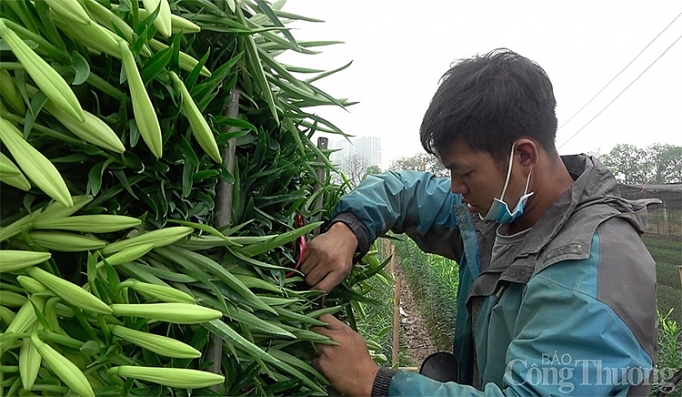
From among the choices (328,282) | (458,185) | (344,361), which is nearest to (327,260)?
(328,282)

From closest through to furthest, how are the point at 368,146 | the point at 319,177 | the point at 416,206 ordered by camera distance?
the point at 319,177 → the point at 416,206 → the point at 368,146

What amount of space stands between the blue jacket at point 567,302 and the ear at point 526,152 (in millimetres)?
103

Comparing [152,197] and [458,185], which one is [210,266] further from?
[458,185]

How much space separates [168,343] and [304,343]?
0.37 meters

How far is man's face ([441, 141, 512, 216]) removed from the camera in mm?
1063

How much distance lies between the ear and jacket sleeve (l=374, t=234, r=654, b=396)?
10.9 inches

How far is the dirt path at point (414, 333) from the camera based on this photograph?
5379mm

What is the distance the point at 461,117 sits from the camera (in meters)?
1.04

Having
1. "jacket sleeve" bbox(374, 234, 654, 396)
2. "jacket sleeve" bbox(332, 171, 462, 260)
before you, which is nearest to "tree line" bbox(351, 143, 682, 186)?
"jacket sleeve" bbox(332, 171, 462, 260)

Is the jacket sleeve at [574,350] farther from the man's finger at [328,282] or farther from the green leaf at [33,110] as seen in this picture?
the green leaf at [33,110]

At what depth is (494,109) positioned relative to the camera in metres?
1.04

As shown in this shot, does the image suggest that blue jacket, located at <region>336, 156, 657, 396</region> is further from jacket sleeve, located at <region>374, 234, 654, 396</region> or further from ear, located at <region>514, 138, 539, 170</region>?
ear, located at <region>514, 138, 539, 170</region>

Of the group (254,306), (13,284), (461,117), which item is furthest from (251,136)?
(461,117)

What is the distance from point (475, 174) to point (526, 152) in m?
0.12
